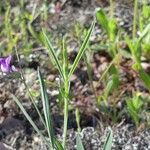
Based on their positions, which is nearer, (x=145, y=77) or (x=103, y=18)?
(x=145, y=77)

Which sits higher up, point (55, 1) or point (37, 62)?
point (55, 1)

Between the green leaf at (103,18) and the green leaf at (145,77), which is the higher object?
the green leaf at (103,18)

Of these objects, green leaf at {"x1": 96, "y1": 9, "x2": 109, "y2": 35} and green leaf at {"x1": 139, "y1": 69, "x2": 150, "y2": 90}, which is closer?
green leaf at {"x1": 139, "y1": 69, "x2": 150, "y2": 90}

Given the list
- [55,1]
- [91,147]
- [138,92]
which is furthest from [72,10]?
[91,147]

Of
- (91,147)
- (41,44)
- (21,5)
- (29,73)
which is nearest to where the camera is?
(91,147)

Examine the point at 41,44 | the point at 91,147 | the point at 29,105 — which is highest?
the point at 41,44

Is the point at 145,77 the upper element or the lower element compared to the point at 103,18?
lower

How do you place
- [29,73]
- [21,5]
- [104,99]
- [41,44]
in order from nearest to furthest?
[104,99] < [29,73] < [41,44] < [21,5]

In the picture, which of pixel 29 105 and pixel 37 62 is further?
pixel 37 62

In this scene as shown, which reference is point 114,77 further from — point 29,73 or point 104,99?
point 29,73

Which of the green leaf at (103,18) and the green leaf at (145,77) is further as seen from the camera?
the green leaf at (103,18)

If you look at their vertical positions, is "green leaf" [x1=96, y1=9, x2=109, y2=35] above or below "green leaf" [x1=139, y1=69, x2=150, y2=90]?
above
